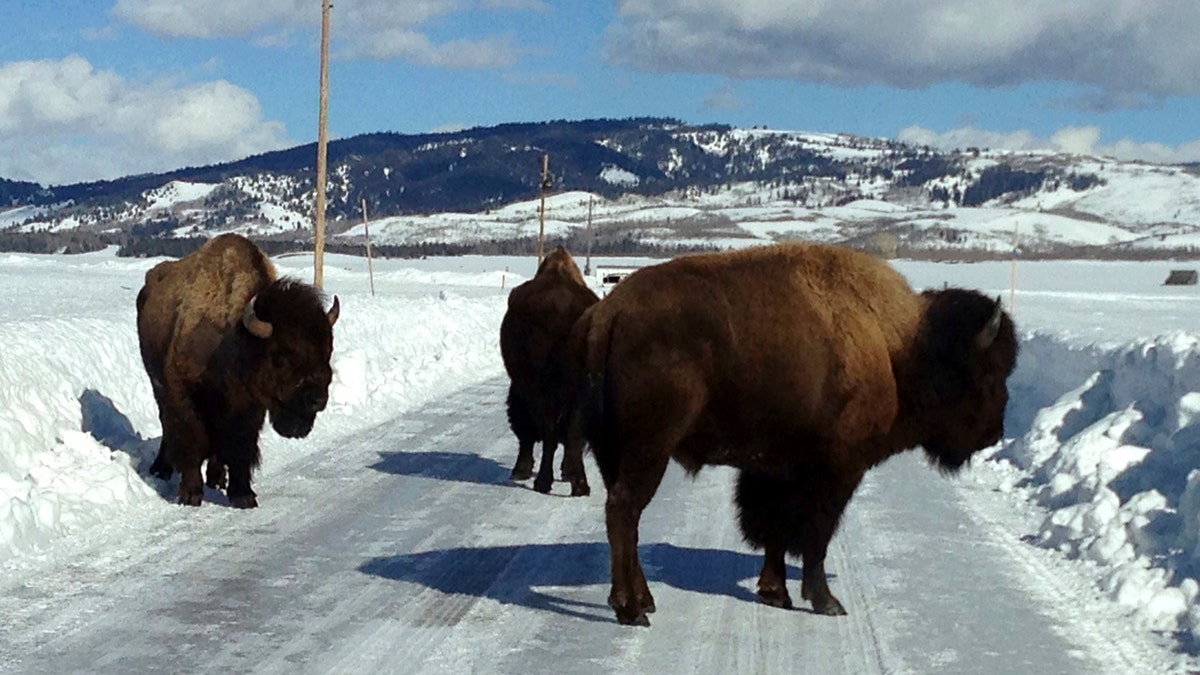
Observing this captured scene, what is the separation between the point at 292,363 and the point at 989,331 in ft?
16.5

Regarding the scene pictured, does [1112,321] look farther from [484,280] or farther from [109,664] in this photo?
[484,280]

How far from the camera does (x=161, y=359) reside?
1069 cm

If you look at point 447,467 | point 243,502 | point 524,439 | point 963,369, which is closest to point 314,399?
point 243,502

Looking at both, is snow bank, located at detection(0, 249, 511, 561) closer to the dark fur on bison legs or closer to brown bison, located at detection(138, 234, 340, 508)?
brown bison, located at detection(138, 234, 340, 508)

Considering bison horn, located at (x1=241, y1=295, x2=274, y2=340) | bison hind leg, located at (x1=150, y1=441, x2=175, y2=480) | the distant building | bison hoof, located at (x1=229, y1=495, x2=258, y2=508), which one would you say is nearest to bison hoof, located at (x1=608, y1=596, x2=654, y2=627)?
bison hoof, located at (x1=229, y1=495, x2=258, y2=508)

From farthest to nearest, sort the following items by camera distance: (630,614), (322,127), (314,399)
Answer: (322,127) → (314,399) → (630,614)

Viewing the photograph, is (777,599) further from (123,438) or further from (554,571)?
(123,438)

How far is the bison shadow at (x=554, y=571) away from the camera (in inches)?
296

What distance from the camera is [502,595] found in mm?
7531

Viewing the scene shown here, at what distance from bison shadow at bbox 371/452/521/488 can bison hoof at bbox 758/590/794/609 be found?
4249 mm

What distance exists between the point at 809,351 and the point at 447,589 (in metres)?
2.47

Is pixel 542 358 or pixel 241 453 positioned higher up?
pixel 542 358

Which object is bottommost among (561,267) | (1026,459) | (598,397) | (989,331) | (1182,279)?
(1182,279)

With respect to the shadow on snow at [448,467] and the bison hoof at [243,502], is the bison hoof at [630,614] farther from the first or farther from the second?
the shadow on snow at [448,467]
